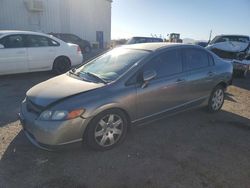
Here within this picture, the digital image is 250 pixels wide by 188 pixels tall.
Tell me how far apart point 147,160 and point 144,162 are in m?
0.07

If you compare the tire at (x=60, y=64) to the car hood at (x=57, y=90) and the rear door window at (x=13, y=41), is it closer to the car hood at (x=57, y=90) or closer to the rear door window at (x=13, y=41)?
the rear door window at (x=13, y=41)

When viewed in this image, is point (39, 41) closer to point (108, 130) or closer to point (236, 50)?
point (108, 130)

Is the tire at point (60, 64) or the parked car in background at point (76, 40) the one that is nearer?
the tire at point (60, 64)

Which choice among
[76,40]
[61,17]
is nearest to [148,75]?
[76,40]

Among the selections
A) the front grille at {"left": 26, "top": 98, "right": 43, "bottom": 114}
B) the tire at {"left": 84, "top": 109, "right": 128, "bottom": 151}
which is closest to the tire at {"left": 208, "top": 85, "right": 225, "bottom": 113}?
the tire at {"left": 84, "top": 109, "right": 128, "bottom": 151}

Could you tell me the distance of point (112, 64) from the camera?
4176 millimetres

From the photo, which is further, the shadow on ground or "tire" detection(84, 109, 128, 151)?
"tire" detection(84, 109, 128, 151)

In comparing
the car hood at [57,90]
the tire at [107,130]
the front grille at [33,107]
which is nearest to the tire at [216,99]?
the tire at [107,130]

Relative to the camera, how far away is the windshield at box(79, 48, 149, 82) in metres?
3.84

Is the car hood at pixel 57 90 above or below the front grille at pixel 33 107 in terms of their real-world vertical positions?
above

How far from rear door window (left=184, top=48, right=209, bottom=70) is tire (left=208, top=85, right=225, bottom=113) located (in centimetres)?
67

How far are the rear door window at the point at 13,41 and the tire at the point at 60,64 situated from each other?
1229mm

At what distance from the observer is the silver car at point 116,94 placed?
322 centimetres

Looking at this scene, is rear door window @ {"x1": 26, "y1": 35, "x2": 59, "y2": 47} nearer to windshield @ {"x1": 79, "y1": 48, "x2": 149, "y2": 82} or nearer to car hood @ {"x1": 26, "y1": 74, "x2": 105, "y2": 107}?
windshield @ {"x1": 79, "y1": 48, "x2": 149, "y2": 82}
